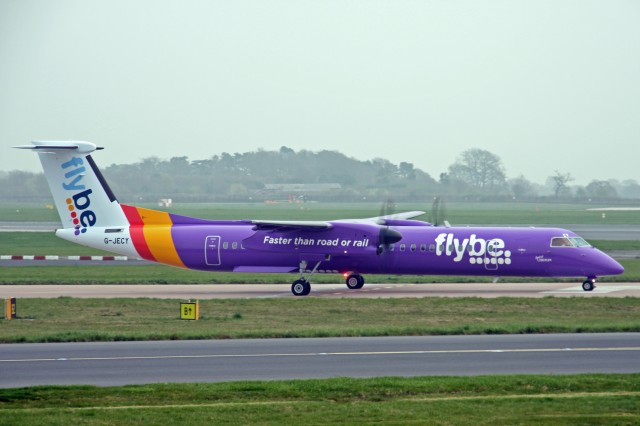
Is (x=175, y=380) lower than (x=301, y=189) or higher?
lower

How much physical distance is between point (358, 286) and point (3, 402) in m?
21.8

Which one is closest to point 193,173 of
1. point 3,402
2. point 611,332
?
point 611,332

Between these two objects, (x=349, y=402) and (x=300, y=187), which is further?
(x=300, y=187)

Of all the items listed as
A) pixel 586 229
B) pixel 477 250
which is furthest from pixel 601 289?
pixel 586 229

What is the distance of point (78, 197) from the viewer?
Answer: 34.0 metres

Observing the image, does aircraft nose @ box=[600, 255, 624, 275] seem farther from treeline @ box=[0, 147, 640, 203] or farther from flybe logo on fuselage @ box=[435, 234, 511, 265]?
treeline @ box=[0, 147, 640, 203]

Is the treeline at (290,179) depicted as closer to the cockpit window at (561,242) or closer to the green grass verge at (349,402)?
the cockpit window at (561,242)

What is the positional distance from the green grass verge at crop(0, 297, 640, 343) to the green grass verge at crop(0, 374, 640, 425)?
6.75 meters

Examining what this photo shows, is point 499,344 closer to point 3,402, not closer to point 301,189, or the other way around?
point 3,402

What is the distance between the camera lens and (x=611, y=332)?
882 inches

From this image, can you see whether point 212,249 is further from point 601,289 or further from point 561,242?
point 601,289

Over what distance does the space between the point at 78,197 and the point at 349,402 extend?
22099 millimetres

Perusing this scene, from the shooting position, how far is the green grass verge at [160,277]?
37.8 metres

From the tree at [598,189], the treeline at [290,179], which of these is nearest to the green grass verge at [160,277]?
the treeline at [290,179]
